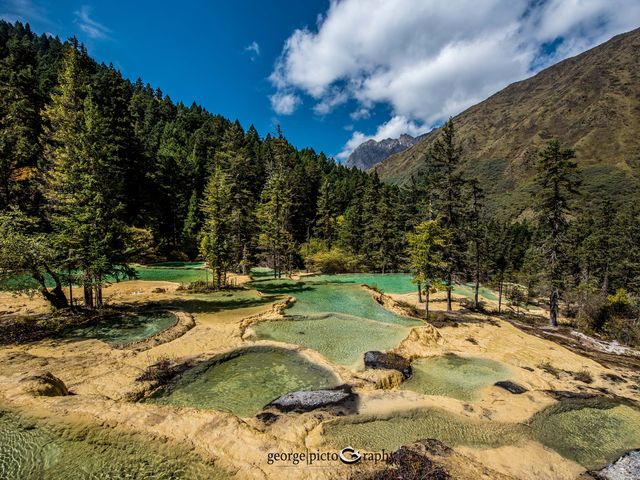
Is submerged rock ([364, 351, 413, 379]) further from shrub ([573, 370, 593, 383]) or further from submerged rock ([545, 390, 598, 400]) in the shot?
shrub ([573, 370, 593, 383])

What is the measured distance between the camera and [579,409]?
12.4 meters

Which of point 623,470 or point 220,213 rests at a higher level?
point 220,213

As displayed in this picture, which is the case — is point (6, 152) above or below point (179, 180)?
below

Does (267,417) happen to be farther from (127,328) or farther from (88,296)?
(88,296)

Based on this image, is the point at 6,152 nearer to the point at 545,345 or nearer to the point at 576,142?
the point at 545,345

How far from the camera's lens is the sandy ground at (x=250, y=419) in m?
8.22

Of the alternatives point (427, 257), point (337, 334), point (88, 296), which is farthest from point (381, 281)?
point (88, 296)

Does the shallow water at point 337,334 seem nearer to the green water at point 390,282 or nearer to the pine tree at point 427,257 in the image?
the pine tree at point 427,257

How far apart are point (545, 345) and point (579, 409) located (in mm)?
9005

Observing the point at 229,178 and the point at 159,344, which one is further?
the point at 229,178

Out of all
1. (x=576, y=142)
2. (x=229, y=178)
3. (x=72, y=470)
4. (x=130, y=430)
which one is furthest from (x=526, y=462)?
(x=576, y=142)

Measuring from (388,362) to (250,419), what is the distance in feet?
25.3

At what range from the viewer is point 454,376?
14969 millimetres

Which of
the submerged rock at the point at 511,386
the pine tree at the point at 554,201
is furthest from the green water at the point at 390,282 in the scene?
the submerged rock at the point at 511,386
